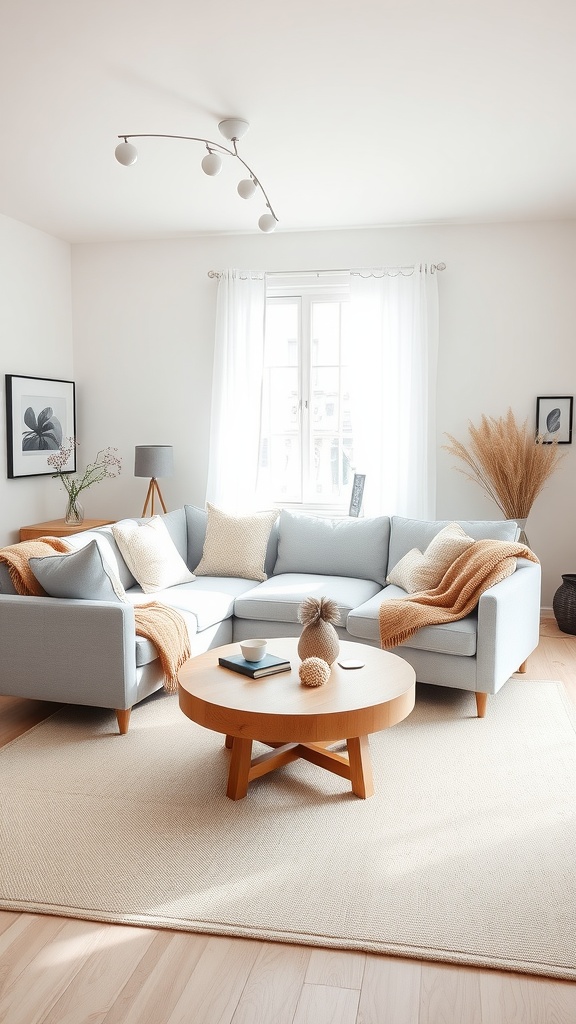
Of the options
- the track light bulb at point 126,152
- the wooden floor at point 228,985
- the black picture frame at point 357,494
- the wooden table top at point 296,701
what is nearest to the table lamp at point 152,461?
the black picture frame at point 357,494

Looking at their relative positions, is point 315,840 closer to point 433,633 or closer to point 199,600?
point 433,633

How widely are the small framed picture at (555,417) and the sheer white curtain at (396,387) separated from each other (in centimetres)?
→ 71

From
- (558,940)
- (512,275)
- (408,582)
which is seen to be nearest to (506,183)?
(512,275)

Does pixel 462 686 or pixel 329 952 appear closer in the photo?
pixel 329 952

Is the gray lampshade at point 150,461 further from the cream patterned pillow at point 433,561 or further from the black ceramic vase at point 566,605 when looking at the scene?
→ the black ceramic vase at point 566,605

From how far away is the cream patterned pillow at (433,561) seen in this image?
408 centimetres

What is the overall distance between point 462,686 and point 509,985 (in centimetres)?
180

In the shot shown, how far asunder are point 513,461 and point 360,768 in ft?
9.24

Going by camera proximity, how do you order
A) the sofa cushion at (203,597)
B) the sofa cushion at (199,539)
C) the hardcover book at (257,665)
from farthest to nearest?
the sofa cushion at (199,539), the sofa cushion at (203,597), the hardcover book at (257,665)

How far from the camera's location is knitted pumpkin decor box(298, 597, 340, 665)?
9.87ft

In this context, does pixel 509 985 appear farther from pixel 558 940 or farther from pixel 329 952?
pixel 329 952

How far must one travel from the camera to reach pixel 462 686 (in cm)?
A: 363

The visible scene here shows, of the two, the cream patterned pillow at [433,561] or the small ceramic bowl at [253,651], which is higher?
the cream patterned pillow at [433,561]

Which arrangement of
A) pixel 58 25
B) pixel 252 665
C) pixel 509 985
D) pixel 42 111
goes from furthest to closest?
pixel 42 111 → pixel 252 665 → pixel 58 25 → pixel 509 985
